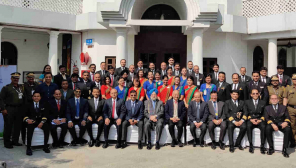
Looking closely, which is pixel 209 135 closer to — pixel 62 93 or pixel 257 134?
pixel 257 134

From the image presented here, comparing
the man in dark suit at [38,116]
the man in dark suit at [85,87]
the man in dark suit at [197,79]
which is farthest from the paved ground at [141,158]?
the man in dark suit at [197,79]

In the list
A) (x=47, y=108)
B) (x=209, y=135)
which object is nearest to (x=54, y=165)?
(x=47, y=108)

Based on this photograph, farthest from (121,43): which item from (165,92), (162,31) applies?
(165,92)

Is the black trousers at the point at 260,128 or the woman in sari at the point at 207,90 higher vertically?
the woman in sari at the point at 207,90

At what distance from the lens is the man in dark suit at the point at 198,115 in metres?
6.41

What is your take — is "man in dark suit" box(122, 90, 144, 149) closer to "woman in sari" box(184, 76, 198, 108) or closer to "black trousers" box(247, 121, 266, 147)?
"woman in sari" box(184, 76, 198, 108)

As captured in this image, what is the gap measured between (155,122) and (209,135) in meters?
1.37

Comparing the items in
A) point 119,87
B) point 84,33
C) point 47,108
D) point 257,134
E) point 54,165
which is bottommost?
point 54,165

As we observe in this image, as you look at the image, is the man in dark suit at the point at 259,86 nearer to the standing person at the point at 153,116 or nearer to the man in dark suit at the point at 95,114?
the standing person at the point at 153,116

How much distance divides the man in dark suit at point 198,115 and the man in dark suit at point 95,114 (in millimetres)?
2246

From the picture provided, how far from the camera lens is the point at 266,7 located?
40.2 ft

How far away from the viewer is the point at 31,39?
50.6ft

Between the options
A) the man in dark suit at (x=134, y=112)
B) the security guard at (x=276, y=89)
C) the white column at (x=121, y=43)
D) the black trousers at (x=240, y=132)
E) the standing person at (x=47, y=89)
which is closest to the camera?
the black trousers at (x=240, y=132)

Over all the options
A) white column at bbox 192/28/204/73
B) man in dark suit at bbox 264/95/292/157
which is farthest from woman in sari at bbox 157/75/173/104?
white column at bbox 192/28/204/73
